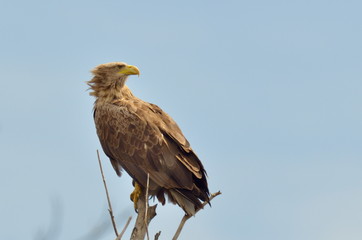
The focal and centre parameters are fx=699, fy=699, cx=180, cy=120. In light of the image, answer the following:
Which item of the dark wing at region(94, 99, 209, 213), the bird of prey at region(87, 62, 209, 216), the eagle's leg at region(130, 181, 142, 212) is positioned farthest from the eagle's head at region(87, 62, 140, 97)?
the eagle's leg at region(130, 181, 142, 212)

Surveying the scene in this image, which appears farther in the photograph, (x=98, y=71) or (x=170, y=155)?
(x=98, y=71)

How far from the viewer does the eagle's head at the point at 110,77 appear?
1009cm

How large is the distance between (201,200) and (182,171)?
599 mm

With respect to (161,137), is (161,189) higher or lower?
lower

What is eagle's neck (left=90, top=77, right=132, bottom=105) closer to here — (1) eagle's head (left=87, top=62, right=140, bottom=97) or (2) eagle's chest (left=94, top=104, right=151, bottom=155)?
(1) eagle's head (left=87, top=62, right=140, bottom=97)

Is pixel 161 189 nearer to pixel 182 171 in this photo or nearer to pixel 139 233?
pixel 182 171

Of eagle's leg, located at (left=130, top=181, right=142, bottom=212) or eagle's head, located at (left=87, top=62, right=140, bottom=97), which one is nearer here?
eagle's leg, located at (left=130, top=181, right=142, bottom=212)

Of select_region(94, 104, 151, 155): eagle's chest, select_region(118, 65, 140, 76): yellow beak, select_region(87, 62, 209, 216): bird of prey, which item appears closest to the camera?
select_region(87, 62, 209, 216): bird of prey

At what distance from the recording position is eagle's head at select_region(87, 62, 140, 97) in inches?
397

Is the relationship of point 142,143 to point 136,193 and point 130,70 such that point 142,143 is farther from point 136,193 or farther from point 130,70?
point 130,70

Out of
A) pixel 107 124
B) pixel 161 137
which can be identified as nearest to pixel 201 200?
pixel 161 137

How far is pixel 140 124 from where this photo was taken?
377 inches

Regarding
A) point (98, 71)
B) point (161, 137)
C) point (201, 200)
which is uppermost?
point (98, 71)

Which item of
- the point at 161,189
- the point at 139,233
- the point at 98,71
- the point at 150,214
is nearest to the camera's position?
the point at 139,233
